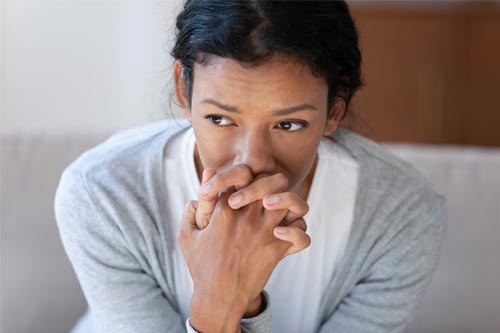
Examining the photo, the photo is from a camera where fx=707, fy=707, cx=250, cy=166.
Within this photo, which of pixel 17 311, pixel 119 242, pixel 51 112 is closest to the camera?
pixel 119 242

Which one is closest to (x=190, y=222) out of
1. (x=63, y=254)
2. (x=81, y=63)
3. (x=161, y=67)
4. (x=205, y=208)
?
(x=205, y=208)

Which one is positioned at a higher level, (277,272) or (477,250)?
(277,272)

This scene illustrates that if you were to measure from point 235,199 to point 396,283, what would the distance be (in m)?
0.38

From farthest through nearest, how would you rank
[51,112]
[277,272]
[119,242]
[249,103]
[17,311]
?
[51,112]
[17,311]
[277,272]
[119,242]
[249,103]

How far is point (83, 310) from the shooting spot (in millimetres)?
1564

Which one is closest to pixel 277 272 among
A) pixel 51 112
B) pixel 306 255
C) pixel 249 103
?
pixel 306 255

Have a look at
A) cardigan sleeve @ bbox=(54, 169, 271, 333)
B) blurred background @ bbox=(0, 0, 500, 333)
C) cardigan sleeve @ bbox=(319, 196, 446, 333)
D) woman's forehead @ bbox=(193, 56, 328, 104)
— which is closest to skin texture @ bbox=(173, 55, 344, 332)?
woman's forehead @ bbox=(193, 56, 328, 104)

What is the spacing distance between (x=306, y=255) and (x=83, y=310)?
59 centimetres

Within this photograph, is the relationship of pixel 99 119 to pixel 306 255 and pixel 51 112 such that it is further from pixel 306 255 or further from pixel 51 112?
pixel 306 255

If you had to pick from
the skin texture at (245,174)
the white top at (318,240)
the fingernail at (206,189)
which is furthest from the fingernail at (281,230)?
the white top at (318,240)

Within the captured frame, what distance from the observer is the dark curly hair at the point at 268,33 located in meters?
0.95

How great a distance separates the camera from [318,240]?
1244 mm

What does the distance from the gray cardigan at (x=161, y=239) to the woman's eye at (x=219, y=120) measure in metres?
0.21

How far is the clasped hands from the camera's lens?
1.01 meters
